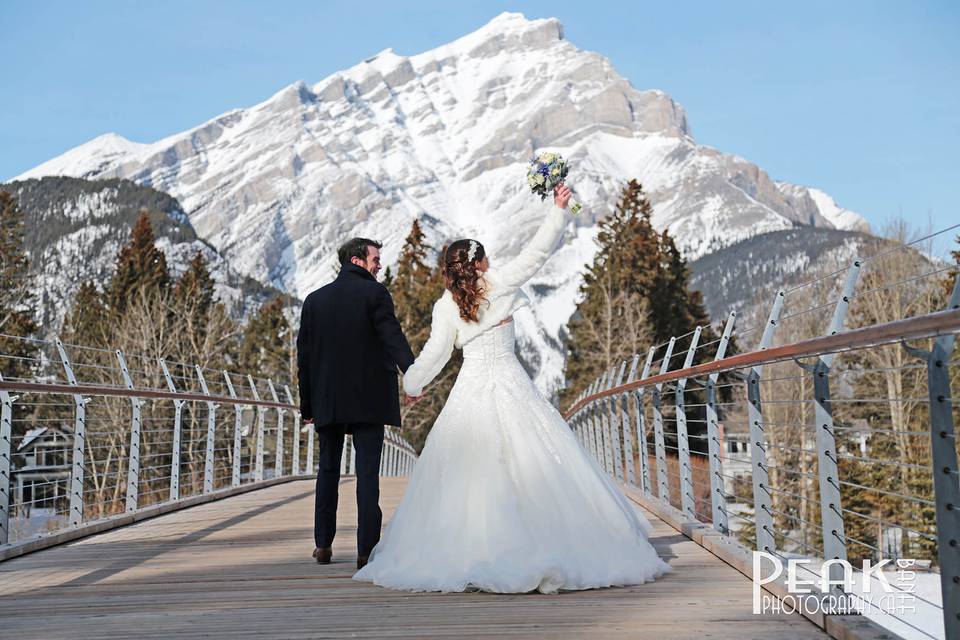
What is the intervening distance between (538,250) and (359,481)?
1.65 metres

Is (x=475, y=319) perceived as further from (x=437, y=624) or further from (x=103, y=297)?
(x=103, y=297)

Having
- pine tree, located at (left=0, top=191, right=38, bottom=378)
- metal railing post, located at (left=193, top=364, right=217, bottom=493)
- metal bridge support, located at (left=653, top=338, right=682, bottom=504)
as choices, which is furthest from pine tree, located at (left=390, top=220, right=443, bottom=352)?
metal bridge support, located at (left=653, top=338, right=682, bottom=504)

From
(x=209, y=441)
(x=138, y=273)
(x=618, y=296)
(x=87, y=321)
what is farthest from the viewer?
(x=138, y=273)

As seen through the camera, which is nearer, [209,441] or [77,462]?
[77,462]

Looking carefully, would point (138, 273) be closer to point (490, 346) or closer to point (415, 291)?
point (415, 291)

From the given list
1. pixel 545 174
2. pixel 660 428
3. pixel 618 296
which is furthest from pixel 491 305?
pixel 618 296

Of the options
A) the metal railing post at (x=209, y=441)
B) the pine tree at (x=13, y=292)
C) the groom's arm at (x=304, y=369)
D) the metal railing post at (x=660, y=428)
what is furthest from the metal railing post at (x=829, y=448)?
the pine tree at (x=13, y=292)

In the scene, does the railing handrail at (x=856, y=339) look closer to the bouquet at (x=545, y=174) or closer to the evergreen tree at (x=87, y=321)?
the bouquet at (x=545, y=174)

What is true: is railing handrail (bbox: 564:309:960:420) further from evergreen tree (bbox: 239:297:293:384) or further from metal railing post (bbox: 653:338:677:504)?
evergreen tree (bbox: 239:297:293:384)

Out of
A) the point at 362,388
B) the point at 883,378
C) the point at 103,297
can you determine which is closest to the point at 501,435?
the point at 362,388

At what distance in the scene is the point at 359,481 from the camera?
5789 mm

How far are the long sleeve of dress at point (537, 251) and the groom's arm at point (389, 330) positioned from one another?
68cm

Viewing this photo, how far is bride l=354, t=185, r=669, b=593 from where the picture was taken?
4.87 m

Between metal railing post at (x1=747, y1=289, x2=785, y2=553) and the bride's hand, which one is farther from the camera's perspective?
the bride's hand
